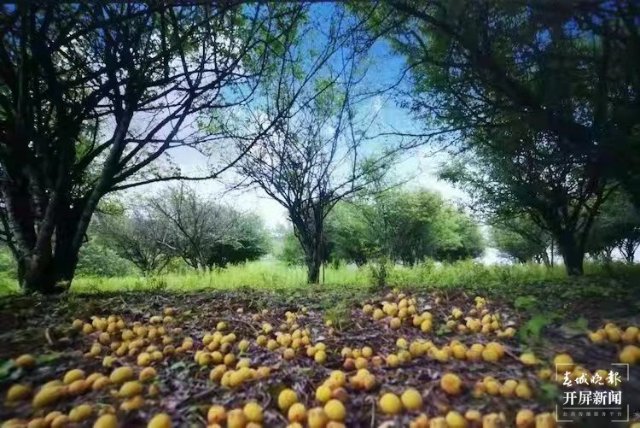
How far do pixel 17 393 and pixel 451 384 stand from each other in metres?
1.76

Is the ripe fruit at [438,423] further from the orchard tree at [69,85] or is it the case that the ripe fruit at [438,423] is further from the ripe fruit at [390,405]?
the orchard tree at [69,85]

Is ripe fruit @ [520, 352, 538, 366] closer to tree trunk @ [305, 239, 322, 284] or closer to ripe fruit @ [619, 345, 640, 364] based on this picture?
ripe fruit @ [619, 345, 640, 364]

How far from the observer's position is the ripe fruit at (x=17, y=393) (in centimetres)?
150

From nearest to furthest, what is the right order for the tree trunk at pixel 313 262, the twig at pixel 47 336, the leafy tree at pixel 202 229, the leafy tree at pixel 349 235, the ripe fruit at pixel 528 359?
the ripe fruit at pixel 528 359
the twig at pixel 47 336
the tree trunk at pixel 313 262
the leafy tree at pixel 202 229
the leafy tree at pixel 349 235

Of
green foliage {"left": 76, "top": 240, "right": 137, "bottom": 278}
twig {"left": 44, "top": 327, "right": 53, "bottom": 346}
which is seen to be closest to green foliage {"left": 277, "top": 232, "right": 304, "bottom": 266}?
green foliage {"left": 76, "top": 240, "right": 137, "bottom": 278}

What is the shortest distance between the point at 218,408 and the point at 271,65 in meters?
5.63

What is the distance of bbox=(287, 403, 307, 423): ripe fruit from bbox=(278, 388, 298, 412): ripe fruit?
0.26 ft

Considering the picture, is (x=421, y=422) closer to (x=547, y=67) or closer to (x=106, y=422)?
(x=106, y=422)

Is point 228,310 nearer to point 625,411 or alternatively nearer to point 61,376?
point 61,376

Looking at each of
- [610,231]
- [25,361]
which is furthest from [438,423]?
[610,231]

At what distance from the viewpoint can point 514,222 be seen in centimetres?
1302

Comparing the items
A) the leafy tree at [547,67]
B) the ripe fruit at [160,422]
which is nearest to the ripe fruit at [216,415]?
the ripe fruit at [160,422]

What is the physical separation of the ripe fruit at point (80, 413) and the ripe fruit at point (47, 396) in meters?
0.16

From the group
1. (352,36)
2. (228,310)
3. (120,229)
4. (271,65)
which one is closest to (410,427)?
(228,310)
